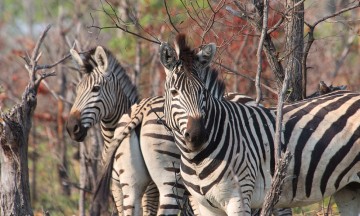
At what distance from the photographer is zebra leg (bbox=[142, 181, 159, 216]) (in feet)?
28.9

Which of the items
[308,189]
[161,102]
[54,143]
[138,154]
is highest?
[54,143]

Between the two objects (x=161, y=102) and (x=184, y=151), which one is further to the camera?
(x=161, y=102)

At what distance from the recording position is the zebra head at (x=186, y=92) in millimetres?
6648

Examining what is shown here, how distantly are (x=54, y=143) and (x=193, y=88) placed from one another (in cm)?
1110

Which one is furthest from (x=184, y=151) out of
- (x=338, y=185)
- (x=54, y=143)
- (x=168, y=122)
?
(x=54, y=143)

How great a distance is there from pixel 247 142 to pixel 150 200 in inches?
80.6

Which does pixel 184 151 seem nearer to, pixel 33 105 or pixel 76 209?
pixel 33 105

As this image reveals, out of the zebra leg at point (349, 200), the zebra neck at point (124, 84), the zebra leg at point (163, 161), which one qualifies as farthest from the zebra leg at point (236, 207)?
the zebra neck at point (124, 84)

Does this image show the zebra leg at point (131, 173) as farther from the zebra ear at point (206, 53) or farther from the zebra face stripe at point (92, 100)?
the zebra ear at point (206, 53)

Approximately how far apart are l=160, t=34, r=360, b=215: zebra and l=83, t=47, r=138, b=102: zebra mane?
1987 millimetres

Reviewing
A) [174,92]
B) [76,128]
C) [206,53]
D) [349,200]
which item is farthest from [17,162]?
[349,200]

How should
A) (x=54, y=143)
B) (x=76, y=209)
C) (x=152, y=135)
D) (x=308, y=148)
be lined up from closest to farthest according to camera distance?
(x=308, y=148)
(x=152, y=135)
(x=76, y=209)
(x=54, y=143)

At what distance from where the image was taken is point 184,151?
6980 mm

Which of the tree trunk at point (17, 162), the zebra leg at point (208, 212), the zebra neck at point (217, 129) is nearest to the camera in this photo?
the zebra neck at point (217, 129)
